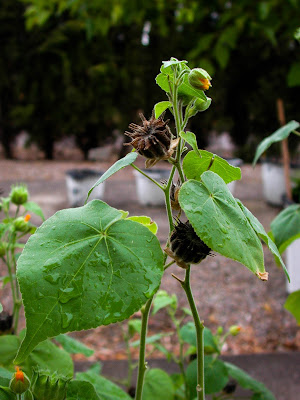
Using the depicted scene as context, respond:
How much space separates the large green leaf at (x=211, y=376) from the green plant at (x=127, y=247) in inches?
7.4

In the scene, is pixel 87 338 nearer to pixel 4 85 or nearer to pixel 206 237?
pixel 206 237

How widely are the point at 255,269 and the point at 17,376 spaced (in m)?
0.15

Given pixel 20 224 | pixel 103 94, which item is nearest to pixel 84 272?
pixel 20 224

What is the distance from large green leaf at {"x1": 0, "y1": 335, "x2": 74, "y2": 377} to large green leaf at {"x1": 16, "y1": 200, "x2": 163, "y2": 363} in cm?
18

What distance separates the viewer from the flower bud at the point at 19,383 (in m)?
0.27

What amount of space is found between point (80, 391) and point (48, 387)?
0.02m

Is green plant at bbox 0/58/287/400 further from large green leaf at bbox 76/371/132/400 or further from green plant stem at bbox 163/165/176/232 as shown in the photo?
large green leaf at bbox 76/371/132/400

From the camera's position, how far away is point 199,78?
276 mm

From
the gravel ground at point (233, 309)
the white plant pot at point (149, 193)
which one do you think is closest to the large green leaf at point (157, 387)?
the gravel ground at point (233, 309)

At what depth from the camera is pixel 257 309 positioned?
1.35 metres

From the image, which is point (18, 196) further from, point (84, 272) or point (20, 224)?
point (84, 272)

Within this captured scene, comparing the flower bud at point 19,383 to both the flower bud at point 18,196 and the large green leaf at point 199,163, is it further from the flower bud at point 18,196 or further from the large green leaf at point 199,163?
the flower bud at point 18,196

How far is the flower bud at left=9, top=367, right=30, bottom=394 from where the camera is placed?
266 millimetres

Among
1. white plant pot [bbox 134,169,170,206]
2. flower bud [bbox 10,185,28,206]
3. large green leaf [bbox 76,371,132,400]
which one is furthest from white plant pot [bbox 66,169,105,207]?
large green leaf [bbox 76,371,132,400]
